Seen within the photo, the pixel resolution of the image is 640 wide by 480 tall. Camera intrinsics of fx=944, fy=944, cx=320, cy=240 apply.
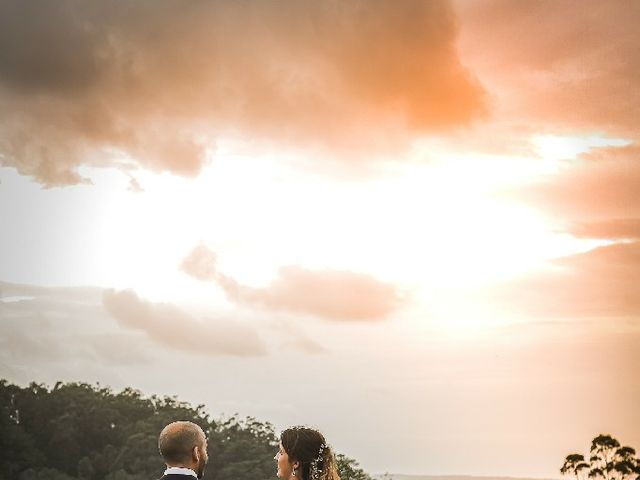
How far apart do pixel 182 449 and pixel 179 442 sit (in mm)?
49

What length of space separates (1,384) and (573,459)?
39279 millimetres

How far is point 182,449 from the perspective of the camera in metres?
5.70

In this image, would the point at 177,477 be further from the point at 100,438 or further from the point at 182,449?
the point at 100,438

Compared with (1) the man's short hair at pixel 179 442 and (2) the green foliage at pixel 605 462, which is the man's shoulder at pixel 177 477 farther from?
(2) the green foliage at pixel 605 462

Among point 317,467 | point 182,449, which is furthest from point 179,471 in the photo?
point 317,467

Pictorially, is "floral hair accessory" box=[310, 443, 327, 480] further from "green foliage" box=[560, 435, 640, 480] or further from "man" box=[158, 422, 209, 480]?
"green foliage" box=[560, 435, 640, 480]

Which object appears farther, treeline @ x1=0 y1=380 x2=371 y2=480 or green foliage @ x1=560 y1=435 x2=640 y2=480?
treeline @ x1=0 y1=380 x2=371 y2=480

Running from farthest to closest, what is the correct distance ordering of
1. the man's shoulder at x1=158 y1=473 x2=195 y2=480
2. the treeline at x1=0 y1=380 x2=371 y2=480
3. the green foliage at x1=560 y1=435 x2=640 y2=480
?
1. the treeline at x1=0 y1=380 x2=371 y2=480
2. the green foliage at x1=560 y1=435 x2=640 y2=480
3. the man's shoulder at x1=158 y1=473 x2=195 y2=480

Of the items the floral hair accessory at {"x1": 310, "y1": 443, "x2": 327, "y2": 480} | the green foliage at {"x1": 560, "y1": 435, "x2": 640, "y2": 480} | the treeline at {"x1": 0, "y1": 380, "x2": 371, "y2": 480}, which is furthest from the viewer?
the treeline at {"x1": 0, "y1": 380, "x2": 371, "y2": 480}

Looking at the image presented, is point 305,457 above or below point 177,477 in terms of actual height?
above

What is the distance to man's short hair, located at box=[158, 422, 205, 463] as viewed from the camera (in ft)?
18.7

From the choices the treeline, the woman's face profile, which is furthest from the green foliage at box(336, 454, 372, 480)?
the woman's face profile

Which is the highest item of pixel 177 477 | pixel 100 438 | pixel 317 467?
pixel 100 438

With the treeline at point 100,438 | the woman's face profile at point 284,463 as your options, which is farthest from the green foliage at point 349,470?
the woman's face profile at point 284,463
